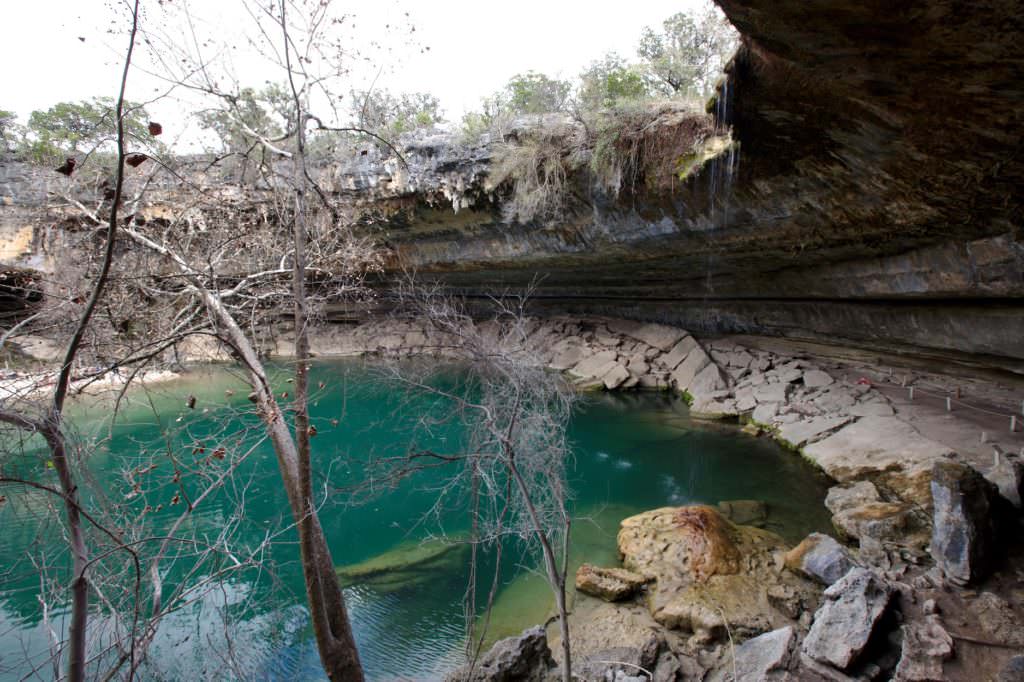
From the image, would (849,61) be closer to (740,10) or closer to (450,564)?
(740,10)

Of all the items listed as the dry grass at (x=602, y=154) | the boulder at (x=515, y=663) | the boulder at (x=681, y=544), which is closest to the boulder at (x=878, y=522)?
the boulder at (x=681, y=544)

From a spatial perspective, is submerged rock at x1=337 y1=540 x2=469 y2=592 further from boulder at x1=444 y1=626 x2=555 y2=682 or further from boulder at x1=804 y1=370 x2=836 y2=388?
boulder at x1=804 y1=370 x2=836 y2=388

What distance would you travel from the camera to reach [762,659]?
3.64m

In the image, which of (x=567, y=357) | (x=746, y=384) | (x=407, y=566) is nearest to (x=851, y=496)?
(x=746, y=384)

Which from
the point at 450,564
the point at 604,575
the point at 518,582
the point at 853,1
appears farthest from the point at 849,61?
the point at 450,564

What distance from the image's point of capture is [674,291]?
11.5 meters

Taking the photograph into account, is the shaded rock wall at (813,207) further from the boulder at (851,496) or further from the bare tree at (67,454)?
the bare tree at (67,454)

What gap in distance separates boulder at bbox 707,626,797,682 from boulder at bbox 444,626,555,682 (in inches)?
46.5

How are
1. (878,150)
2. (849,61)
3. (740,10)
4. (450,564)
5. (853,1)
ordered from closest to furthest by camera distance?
(853,1) < (740,10) < (849,61) < (878,150) < (450,564)

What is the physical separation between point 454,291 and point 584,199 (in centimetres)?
643

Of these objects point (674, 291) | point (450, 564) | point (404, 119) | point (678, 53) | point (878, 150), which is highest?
point (678, 53)

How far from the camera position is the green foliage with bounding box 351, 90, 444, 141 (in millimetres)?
3555

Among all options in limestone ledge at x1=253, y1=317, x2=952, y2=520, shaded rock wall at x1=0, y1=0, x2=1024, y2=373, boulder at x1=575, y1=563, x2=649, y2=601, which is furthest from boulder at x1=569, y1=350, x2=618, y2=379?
boulder at x1=575, y1=563, x2=649, y2=601

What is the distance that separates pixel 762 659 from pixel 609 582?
1.57 metres
